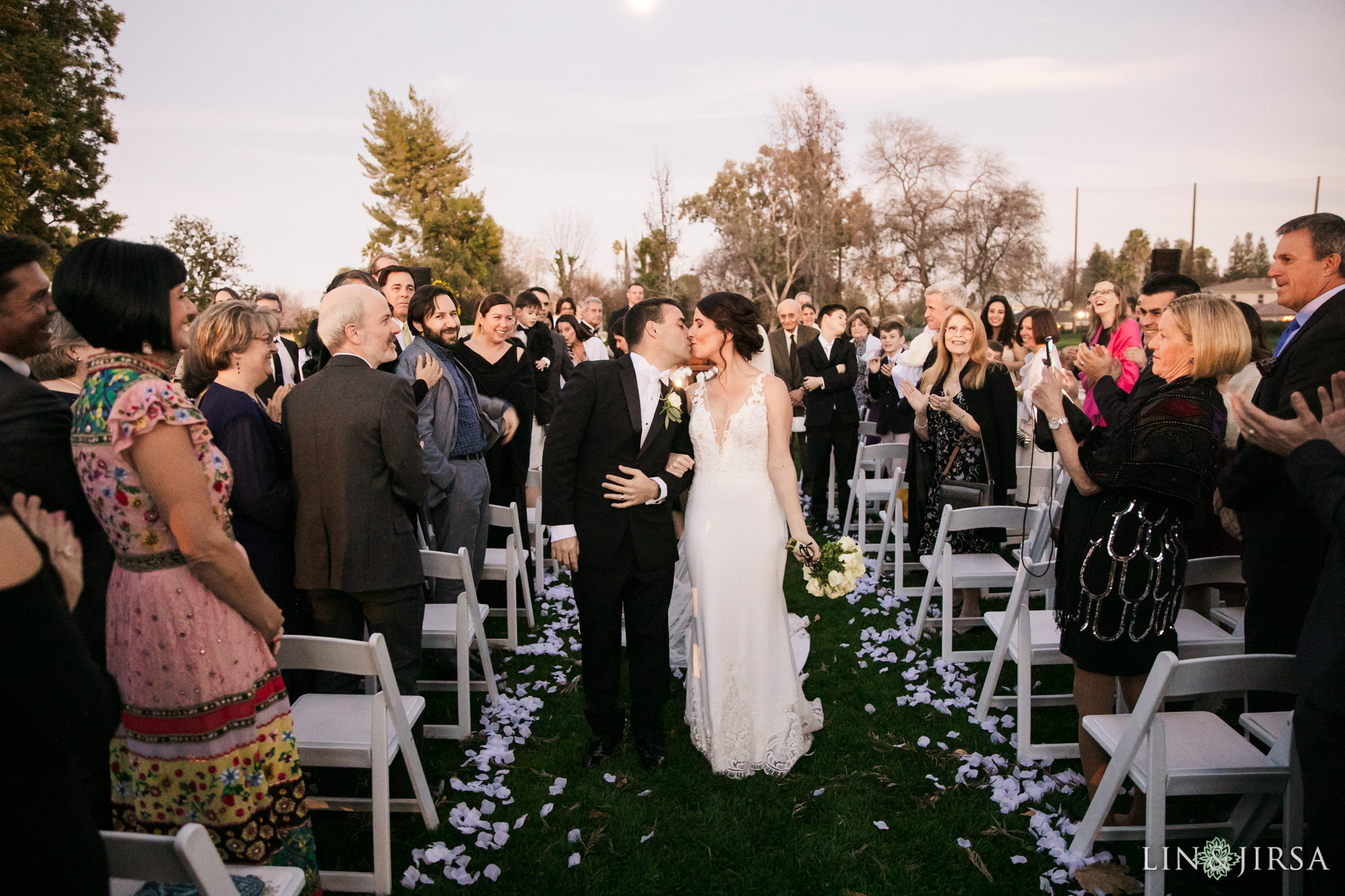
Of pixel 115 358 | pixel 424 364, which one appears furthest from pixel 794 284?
pixel 115 358

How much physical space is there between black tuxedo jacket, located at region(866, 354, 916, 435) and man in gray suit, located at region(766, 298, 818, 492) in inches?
36.4

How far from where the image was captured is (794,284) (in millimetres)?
38312

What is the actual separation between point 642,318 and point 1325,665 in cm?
287

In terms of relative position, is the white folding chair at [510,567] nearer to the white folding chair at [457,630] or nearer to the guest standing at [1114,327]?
the white folding chair at [457,630]

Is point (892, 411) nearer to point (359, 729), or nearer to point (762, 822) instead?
point (762, 822)

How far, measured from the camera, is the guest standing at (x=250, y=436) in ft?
10.7

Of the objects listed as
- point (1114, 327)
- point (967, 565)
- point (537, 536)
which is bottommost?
point (537, 536)

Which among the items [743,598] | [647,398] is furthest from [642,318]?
[743,598]

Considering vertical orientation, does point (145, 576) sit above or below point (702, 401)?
below

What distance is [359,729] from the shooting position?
9.81 ft

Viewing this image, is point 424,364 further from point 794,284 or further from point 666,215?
point 794,284

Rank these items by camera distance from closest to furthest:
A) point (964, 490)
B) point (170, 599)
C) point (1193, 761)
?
point (170, 599) < point (1193, 761) < point (964, 490)

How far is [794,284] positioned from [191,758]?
3796 centimetres

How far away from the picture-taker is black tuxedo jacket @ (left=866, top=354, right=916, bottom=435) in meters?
8.16
